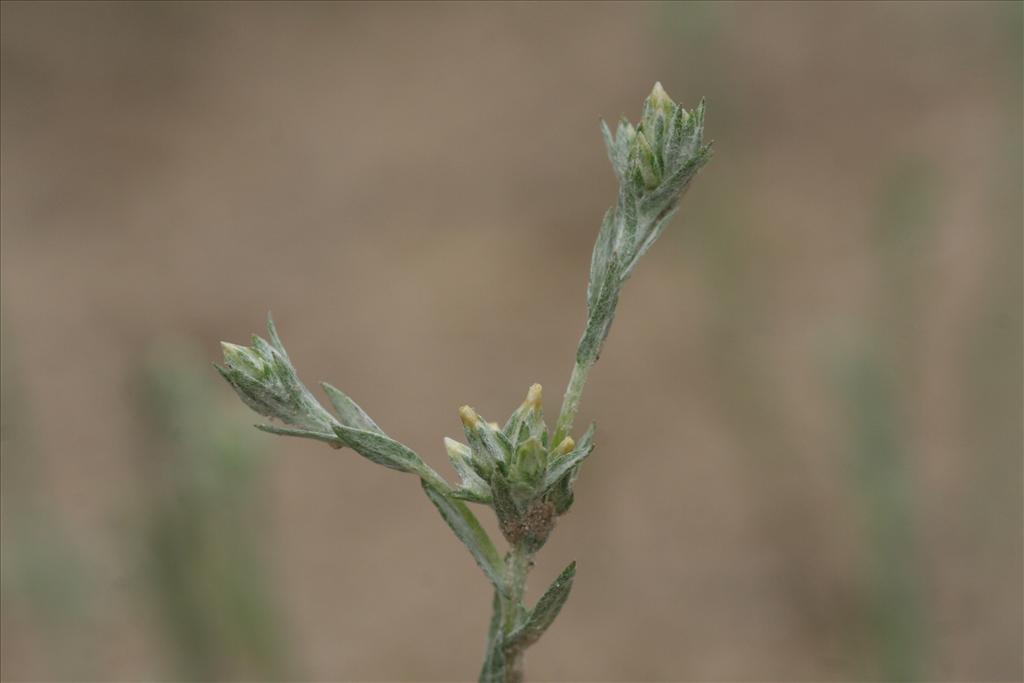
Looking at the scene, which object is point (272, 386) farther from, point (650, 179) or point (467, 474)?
point (650, 179)

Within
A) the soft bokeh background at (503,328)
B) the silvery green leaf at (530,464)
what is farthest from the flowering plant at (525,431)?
the soft bokeh background at (503,328)

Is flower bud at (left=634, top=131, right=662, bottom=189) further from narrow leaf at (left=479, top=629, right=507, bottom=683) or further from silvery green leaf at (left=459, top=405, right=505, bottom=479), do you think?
narrow leaf at (left=479, top=629, right=507, bottom=683)

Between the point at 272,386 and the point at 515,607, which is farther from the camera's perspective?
the point at 272,386

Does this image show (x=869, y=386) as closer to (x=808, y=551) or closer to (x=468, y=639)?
(x=808, y=551)

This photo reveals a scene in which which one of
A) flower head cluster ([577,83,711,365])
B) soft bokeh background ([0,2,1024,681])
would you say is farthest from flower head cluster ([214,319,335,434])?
soft bokeh background ([0,2,1024,681])

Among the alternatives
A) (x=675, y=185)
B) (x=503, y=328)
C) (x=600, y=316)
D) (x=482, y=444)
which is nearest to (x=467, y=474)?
(x=482, y=444)
